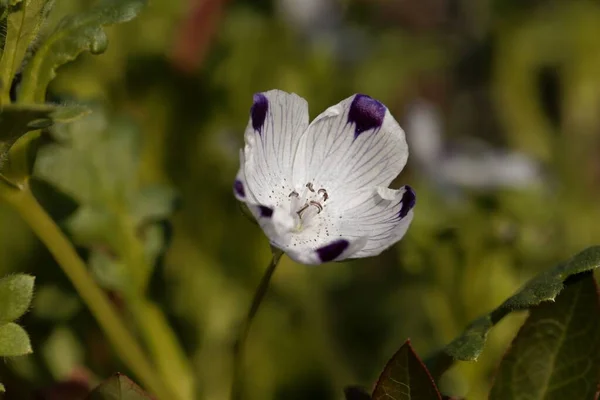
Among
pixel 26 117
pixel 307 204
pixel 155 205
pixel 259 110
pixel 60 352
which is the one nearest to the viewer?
pixel 26 117

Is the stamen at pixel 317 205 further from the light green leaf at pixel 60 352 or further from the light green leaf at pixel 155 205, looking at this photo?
the light green leaf at pixel 60 352

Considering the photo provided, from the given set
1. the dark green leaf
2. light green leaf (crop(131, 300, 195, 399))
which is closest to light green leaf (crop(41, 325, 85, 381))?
light green leaf (crop(131, 300, 195, 399))

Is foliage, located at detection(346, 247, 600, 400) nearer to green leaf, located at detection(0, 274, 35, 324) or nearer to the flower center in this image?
the flower center

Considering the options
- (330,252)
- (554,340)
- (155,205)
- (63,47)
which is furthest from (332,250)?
(155,205)

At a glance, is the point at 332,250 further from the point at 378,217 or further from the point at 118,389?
the point at 118,389

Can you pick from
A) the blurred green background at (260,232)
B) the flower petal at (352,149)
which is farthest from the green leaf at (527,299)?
the blurred green background at (260,232)

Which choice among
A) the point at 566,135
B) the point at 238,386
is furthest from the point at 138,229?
the point at 566,135
